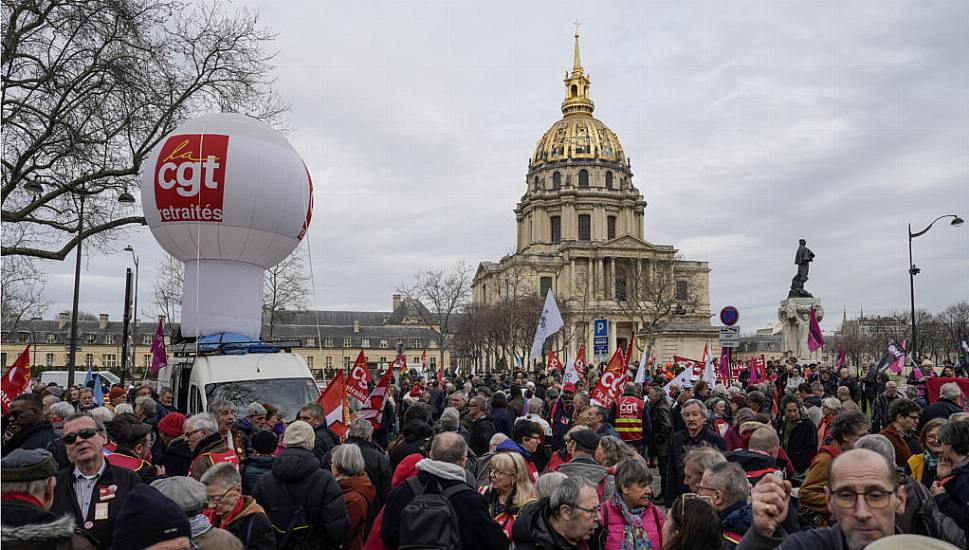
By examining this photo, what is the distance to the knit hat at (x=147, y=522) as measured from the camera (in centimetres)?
323

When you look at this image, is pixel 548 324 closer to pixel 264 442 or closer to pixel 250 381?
pixel 250 381

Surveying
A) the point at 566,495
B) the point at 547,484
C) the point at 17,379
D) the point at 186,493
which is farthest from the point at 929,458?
the point at 17,379

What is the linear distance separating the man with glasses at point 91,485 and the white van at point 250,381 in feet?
20.5

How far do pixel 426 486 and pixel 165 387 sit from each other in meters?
11.0

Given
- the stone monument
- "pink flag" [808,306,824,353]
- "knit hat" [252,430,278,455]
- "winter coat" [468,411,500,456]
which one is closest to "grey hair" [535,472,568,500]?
"knit hat" [252,430,278,455]

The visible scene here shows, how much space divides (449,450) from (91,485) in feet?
8.00

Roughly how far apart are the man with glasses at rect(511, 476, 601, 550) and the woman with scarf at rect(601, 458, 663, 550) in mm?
329

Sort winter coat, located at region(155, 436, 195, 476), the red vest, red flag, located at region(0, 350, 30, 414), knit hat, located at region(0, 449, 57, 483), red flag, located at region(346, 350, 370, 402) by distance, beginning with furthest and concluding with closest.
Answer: red flag, located at region(0, 350, 30, 414) → red flag, located at region(346, 350, 370, 402) → the red vest → winter coat, located at region(155, 436, 195, 476) → knit hat, located at region(0, 449, 57, 483)

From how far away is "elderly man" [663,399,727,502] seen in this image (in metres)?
7.72

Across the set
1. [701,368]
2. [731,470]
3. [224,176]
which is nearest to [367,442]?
[731,470]

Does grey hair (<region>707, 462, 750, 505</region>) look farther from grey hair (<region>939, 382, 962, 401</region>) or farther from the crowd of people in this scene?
grey hair (<region>939, 382, 962, 401</region>)

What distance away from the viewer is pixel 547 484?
4.61 meters

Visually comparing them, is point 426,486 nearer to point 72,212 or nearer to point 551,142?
point 72,212

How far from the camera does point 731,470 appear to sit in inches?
167
